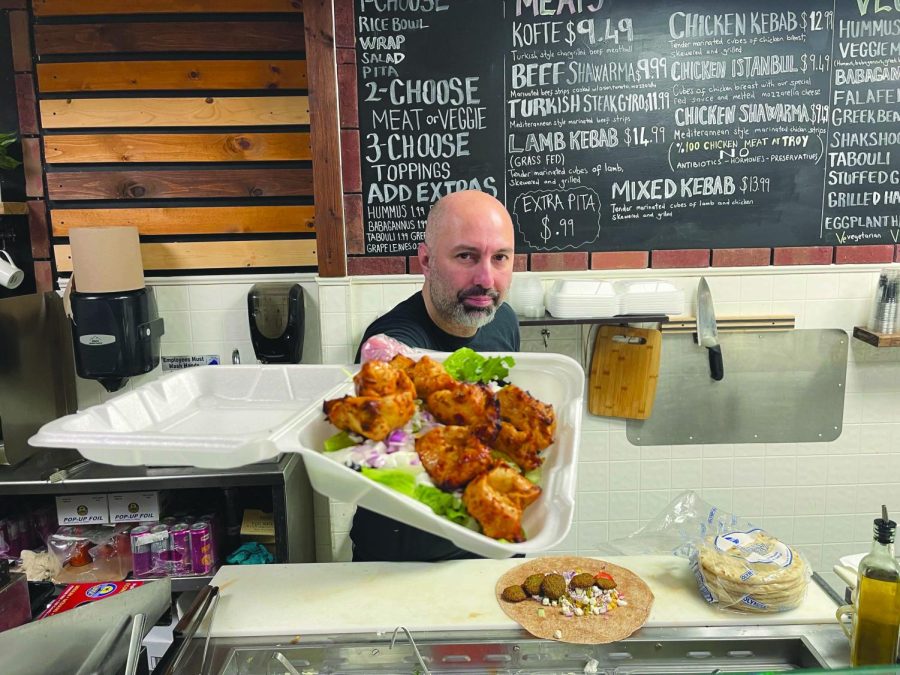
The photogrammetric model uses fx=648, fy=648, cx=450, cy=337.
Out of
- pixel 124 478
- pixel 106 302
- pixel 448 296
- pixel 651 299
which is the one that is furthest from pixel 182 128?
pixel 651 299

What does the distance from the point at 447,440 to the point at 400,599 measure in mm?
579

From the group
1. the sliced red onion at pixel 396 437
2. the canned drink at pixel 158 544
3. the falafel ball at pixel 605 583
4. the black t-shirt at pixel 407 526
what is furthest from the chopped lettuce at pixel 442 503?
the canned drink at pixel 158 544

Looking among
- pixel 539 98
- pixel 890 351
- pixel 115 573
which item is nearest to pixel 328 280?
pixel 539 98

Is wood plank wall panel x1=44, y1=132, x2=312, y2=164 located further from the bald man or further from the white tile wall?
the bald man

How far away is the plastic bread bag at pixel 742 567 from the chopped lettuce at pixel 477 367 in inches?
27.1

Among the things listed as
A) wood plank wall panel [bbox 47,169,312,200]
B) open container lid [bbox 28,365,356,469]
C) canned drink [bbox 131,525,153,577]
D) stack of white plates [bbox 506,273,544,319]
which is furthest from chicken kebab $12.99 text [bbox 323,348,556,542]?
wood plank wall panel [bbox 47,169,312,200]

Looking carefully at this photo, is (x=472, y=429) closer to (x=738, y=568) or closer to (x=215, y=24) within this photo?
(x=738, y=568)

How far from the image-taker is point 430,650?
57.2 inches

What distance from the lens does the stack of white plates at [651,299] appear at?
2871mm

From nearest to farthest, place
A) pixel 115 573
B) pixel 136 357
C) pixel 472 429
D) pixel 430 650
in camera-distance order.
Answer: pixel 472 429 < pixel 430 650 < pixel 115 573 < pixel 136 357

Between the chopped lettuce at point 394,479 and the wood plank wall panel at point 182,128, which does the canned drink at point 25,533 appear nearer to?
the wood plank wall panel at point 182,128

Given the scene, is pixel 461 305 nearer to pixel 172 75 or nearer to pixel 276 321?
pixel 276 321

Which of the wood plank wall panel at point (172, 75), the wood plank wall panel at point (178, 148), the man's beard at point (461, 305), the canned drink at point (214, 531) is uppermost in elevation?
the wood plank wall panel at point (172, 75)

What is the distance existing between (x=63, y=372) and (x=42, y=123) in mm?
1203
